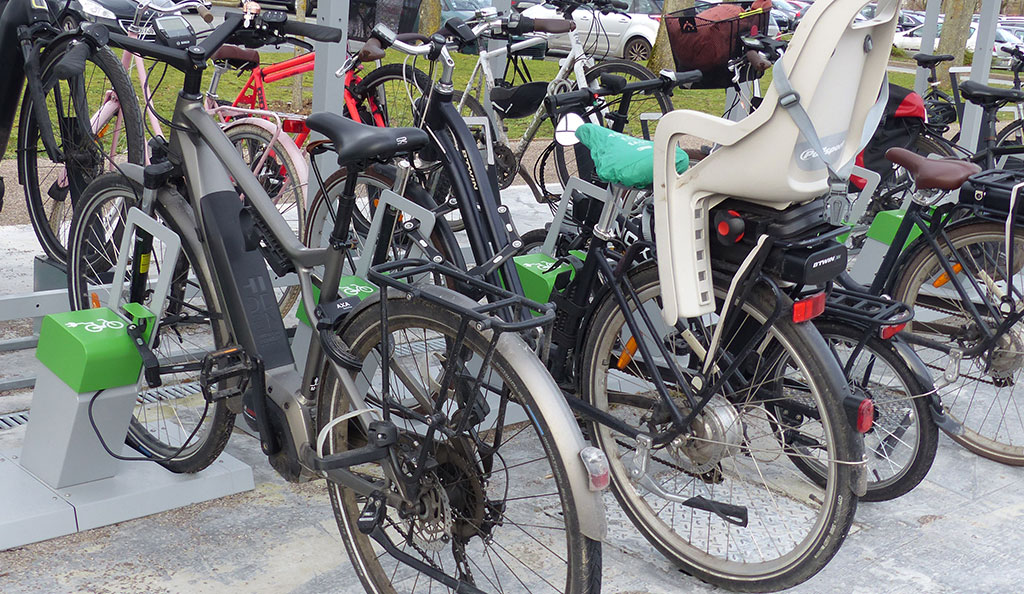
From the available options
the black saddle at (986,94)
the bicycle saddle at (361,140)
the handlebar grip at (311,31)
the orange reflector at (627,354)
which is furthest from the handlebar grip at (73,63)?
the black saddle at (986,94)

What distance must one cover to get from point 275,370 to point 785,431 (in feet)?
5.00

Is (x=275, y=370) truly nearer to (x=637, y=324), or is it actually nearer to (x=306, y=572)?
(x=306, y=572)

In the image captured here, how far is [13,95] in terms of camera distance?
396cm

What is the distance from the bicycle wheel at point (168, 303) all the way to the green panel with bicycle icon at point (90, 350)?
0.12 metres

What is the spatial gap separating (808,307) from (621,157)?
0.70m

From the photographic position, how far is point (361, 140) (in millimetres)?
2408

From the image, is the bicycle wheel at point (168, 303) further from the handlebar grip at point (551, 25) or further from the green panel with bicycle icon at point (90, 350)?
the handlebar grip at point (551, 25)

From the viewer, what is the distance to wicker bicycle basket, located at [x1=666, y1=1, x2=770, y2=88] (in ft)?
17.7

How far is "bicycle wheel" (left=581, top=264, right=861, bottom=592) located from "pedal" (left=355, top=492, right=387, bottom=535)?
0.88 metres

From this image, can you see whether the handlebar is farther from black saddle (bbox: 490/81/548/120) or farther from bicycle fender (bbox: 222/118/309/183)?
black saddle (bbox: 490/81/548/120)

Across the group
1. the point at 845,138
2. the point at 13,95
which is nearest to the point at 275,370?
the point at 845,138

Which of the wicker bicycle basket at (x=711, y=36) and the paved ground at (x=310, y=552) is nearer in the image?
the paved ground at (x=310, y=552)

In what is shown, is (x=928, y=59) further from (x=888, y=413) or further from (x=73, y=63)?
(x=73, y=63)

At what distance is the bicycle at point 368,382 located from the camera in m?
2.25
